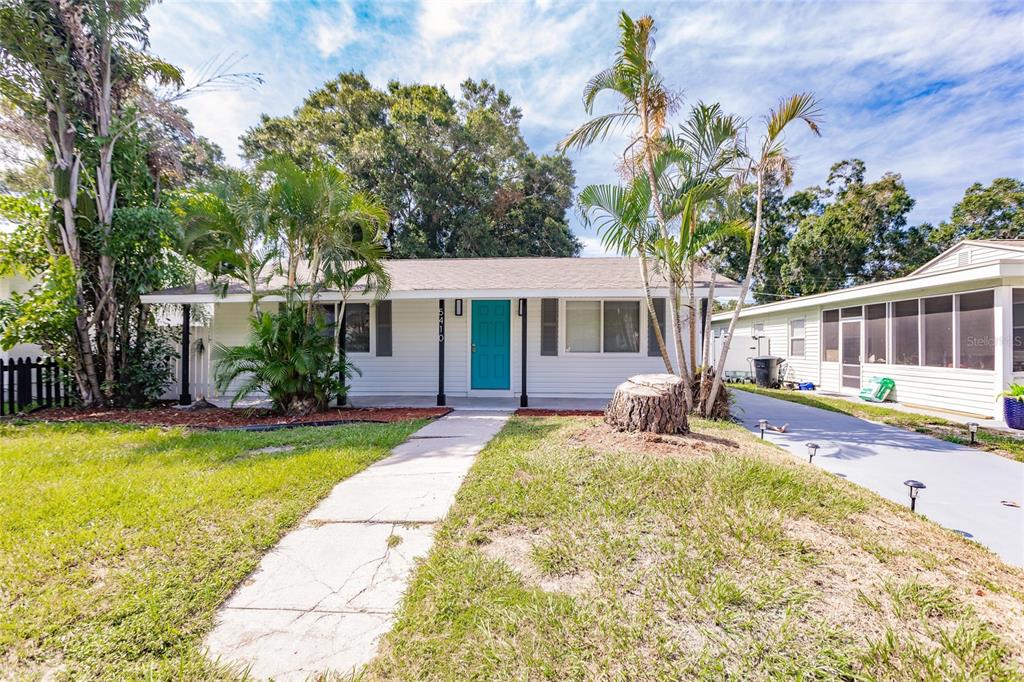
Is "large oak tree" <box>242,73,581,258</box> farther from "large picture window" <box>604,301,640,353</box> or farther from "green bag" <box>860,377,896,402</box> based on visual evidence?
"green bag" <box>860,377,896,402</box>

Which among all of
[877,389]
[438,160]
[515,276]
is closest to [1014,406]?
[877,389]

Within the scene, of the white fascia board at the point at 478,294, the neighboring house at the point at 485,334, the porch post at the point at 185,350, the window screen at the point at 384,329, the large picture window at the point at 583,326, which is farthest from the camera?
the window screen at the point at 384,329

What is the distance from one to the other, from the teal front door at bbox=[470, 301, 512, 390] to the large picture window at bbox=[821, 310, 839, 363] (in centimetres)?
952

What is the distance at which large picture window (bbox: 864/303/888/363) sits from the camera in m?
10.1

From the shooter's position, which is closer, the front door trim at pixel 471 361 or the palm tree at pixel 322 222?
the palm tree at pixel 322 222

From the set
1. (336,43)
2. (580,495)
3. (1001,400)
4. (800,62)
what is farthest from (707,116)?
(336,43)

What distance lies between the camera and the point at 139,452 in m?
4.82

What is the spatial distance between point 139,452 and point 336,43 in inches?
374

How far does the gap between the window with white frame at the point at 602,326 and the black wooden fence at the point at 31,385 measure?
31.7 ft

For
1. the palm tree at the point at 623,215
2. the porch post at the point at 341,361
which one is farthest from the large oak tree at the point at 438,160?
the palm tree at the point at 623,215

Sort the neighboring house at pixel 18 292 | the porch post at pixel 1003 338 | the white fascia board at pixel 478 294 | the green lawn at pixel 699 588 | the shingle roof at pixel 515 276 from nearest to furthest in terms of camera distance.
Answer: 1. the green lawn at pixel 699 588
2. the porch post at pixel 1003 338
3. the white fascia board at pixel 478 294
4. the shingle roof at pixel 515 276
5. the neighboring house at pixel 18 292

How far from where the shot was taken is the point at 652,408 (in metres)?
4.64

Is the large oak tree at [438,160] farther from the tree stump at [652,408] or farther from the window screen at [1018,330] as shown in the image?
the tree stump at [652,408]

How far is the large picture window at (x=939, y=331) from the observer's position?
8391mm
